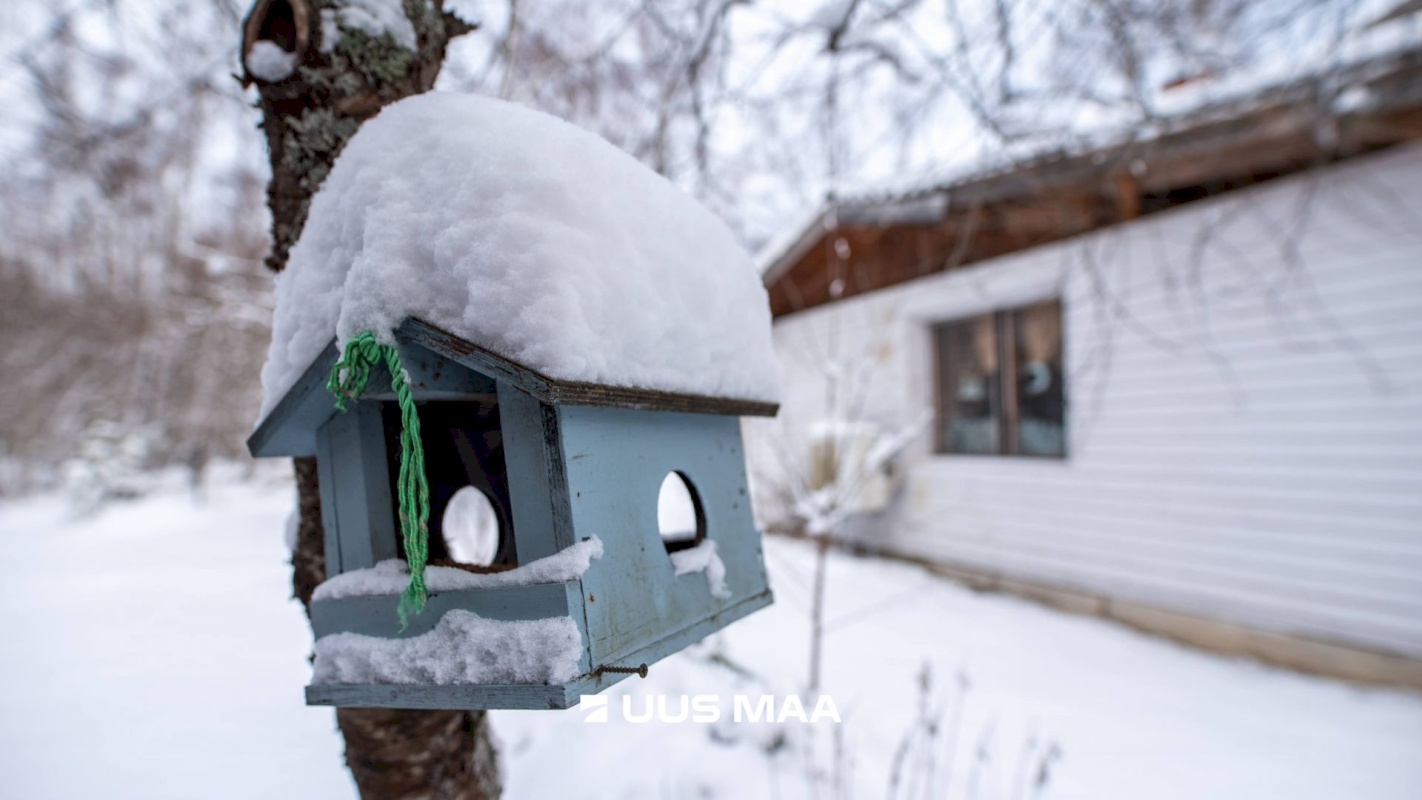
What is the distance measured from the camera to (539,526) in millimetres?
973

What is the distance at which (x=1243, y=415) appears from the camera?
4.15 m

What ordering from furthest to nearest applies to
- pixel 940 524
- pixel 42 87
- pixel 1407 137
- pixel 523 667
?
pixel 940 524
pixel 1407 137
pixel 42 87
pixel 523 667

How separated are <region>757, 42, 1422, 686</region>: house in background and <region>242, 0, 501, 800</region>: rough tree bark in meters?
2.67

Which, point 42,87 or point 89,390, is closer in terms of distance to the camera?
point 42,87

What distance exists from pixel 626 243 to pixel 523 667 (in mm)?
615

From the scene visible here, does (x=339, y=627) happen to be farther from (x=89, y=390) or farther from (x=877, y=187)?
(x=89, y=390)

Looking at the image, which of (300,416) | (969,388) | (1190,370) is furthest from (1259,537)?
(300,416)

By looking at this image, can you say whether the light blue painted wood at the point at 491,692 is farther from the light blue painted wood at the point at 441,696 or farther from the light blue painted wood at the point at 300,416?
the light blue painted wood at the point at 300,416

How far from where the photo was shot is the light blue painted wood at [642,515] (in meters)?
0.96

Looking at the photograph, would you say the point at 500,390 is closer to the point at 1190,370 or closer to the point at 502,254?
the point at 502,254

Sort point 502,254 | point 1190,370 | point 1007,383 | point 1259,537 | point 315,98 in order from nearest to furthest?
point 502,254, point 315,98, point 1259,537, point 1190,370, point 1007,383

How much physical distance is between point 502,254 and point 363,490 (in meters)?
0.52

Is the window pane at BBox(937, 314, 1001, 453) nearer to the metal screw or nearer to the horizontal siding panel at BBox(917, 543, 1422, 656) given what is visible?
the horizontal siding panel at BBox(917, 543, 1422, 656)

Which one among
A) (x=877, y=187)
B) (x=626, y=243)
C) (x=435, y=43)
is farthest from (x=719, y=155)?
(x=626, y=243)
